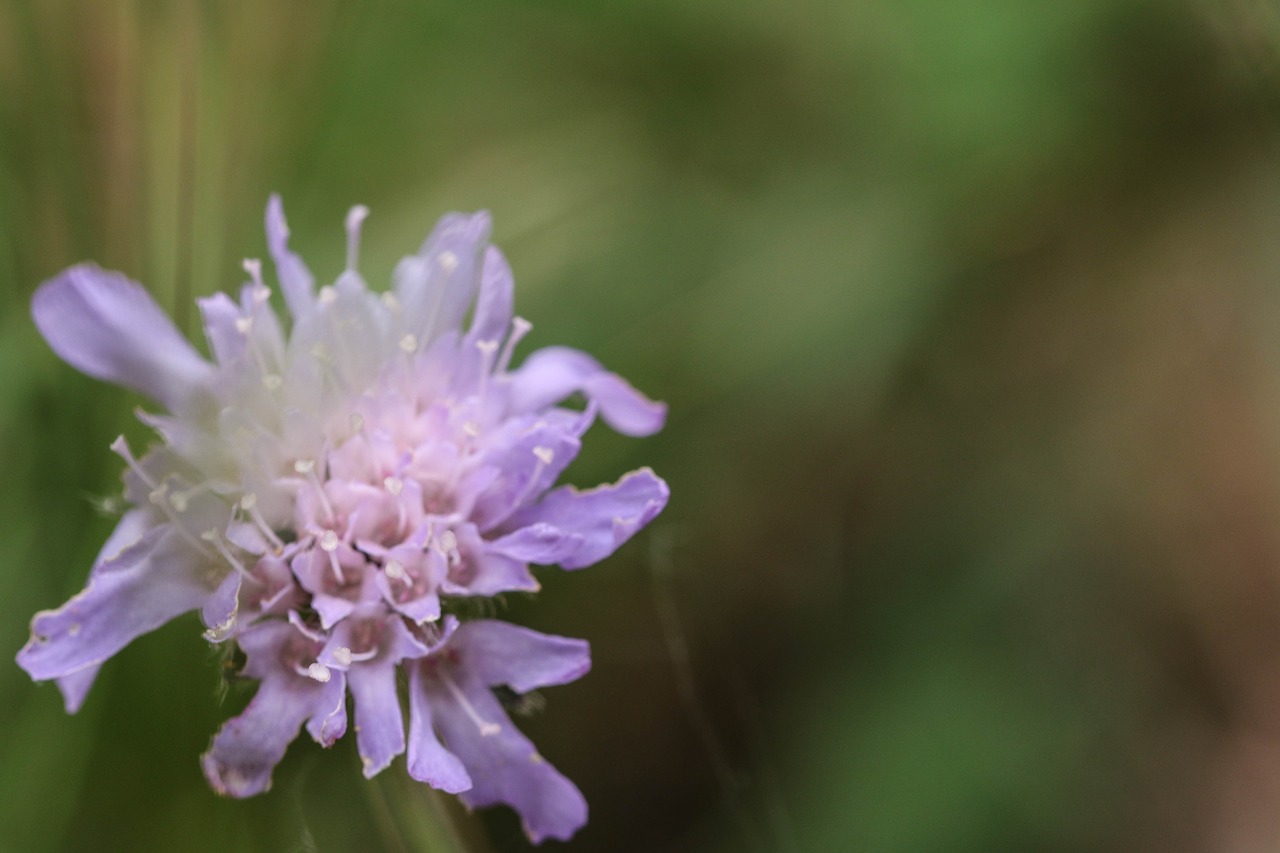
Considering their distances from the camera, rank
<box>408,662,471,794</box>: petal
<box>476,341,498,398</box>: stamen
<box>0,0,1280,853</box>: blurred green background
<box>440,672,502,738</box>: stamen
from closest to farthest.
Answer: <box>408,662,471,794</box>: petal, <box>440,672,502,738</box>: stamen, <box>476,341,498,398</box>: stamen, <box>0,0,1280,853</box>: blurred green background

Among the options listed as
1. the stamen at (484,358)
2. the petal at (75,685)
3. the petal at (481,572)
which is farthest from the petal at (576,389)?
the petal at (75,685)

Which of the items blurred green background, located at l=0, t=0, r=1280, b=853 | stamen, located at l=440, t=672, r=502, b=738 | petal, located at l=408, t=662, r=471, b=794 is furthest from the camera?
blurred green background, located at l=0, t=0, r=1280, b=853

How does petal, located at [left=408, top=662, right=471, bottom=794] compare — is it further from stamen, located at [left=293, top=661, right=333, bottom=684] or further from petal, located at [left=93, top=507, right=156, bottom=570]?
petal, located at [left=93, top=507, right=156, bottom=570]

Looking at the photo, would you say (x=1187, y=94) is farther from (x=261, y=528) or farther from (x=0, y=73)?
(x=0, y=73)

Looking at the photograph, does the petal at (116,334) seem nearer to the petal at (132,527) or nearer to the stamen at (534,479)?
the petal at (132,527)

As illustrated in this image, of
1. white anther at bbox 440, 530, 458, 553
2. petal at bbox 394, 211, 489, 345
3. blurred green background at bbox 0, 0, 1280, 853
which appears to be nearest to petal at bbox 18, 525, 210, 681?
white anther at bbox 440, 530, 458, 553

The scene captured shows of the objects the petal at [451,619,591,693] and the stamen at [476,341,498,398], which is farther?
the stamen at [476,341,498,398]

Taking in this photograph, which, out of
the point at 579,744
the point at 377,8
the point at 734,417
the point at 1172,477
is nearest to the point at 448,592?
the point at 579,744
